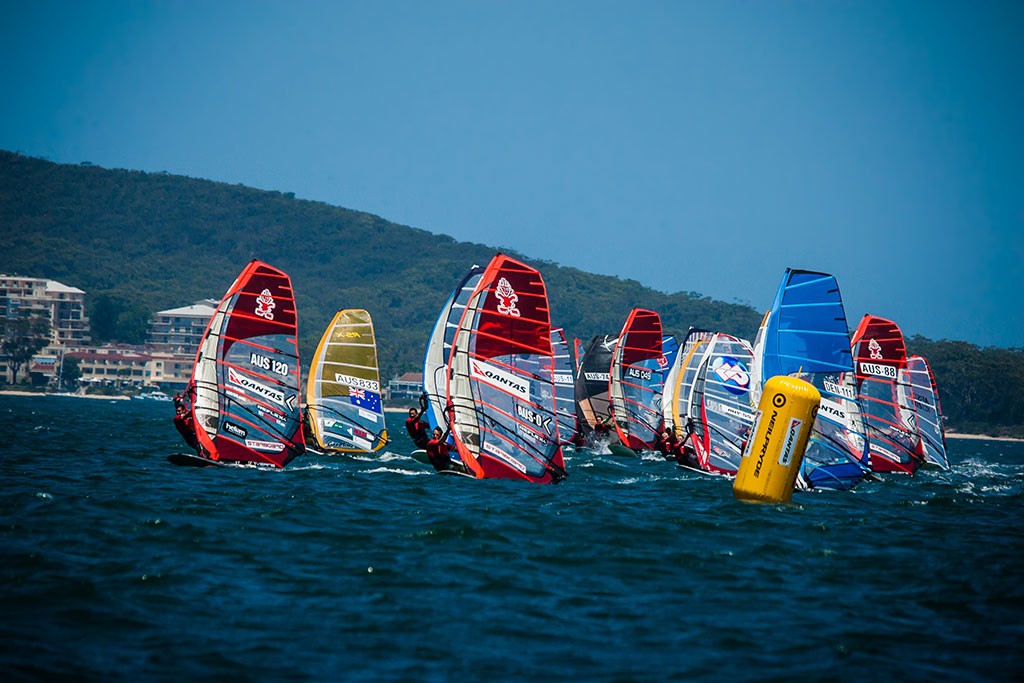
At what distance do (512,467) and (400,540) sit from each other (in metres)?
7.94

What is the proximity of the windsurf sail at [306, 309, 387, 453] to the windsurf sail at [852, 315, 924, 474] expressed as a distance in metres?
13.2

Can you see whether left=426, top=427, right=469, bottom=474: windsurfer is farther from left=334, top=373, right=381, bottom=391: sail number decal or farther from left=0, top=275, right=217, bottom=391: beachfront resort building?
left=0, top=275, right=217, bottom=391: beachfront resort building

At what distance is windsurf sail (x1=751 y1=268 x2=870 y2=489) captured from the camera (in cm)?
2250

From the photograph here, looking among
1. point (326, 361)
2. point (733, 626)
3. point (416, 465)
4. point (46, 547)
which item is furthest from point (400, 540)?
point (326, 361)

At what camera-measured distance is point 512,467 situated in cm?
2272

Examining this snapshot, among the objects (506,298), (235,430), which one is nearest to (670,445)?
(506,298)

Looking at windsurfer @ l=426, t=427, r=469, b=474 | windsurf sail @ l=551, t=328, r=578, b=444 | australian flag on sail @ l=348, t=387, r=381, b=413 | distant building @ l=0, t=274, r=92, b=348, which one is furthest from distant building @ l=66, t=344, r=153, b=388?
windsurfer @ l=426, t=427, r=469, b=474

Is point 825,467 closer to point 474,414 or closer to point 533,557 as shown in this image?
point 474,414

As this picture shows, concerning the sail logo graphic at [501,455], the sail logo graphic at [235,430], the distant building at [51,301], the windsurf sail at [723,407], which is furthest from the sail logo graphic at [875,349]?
the distant building at [51,301]

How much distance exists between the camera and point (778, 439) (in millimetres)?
18297

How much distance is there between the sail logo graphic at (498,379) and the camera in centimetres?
2236

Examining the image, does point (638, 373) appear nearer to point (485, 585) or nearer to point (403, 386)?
point (485, 585)

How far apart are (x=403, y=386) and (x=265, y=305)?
130203 mm

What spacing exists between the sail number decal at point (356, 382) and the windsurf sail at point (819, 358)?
1155 cm
